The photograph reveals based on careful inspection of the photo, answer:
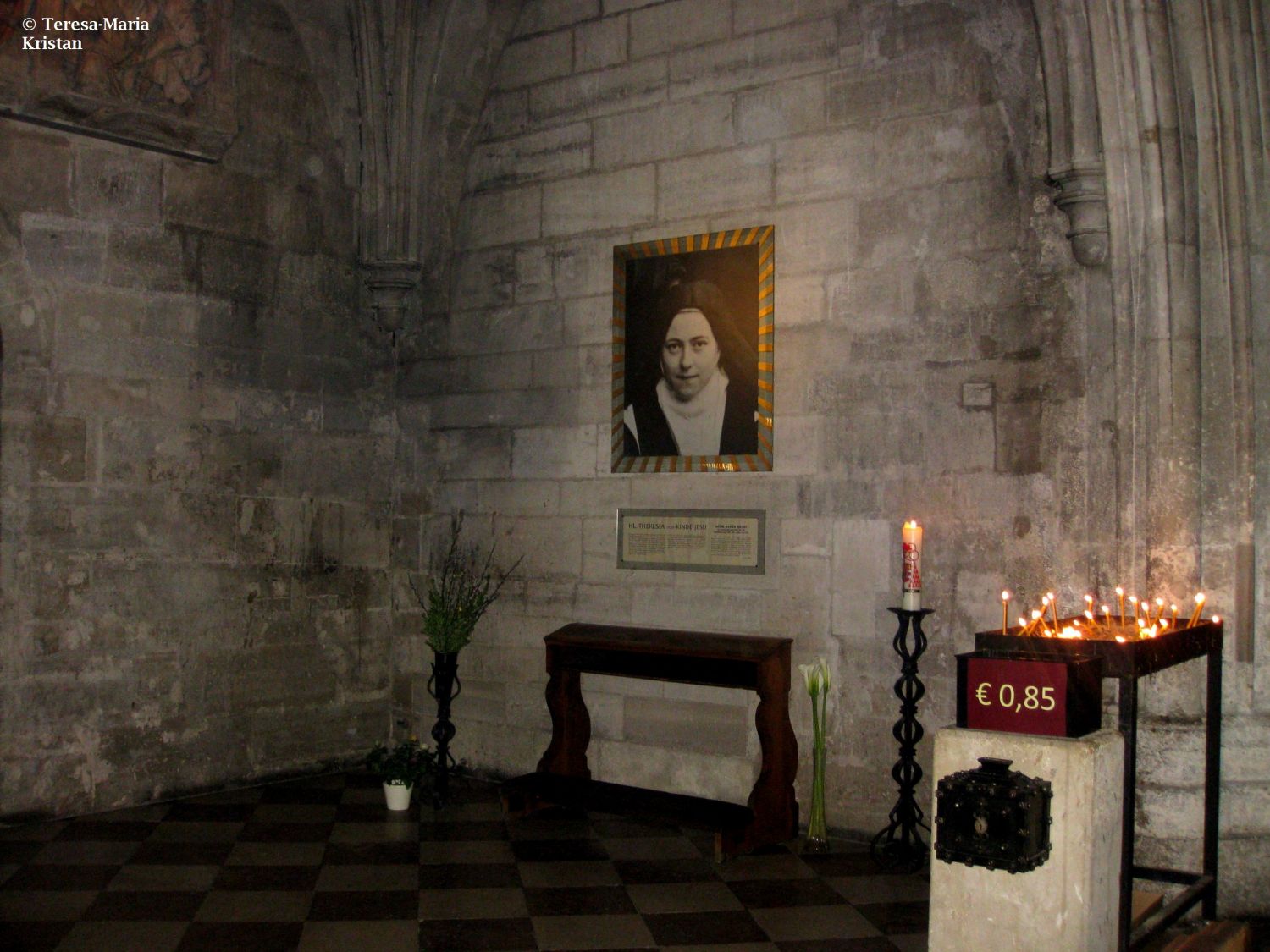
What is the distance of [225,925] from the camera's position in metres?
4.09

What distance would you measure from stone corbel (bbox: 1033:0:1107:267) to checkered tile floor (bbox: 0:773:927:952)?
2477mm

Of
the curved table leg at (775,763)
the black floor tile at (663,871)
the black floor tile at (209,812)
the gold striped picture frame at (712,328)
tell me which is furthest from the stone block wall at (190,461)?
the curved table leg at (775,763)

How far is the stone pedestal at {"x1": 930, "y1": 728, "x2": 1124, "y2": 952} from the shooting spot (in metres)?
3.08

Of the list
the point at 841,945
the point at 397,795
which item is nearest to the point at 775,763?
the point at 841,945

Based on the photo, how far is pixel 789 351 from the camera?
557cm

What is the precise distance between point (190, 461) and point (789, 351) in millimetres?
2818

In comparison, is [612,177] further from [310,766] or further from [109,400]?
[310,766]

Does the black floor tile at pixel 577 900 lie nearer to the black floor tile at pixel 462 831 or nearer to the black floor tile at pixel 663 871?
the black floor tile at pixel 663 871

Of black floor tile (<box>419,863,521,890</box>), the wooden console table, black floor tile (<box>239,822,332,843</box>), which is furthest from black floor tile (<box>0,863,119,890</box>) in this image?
the wooden console table

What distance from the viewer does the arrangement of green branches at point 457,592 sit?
5.89 m

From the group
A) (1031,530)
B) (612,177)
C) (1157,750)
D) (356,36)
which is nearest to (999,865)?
(1157,750)

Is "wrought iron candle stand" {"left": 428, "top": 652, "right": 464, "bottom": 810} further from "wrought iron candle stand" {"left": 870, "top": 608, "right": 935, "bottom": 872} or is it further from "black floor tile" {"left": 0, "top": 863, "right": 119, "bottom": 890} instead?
"wrought iron candle stand" {"left": 870, "top": 608, "right": 935, "bottom": 872}

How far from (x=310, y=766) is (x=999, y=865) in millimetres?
4255

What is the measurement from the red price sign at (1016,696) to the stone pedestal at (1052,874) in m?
0.04
